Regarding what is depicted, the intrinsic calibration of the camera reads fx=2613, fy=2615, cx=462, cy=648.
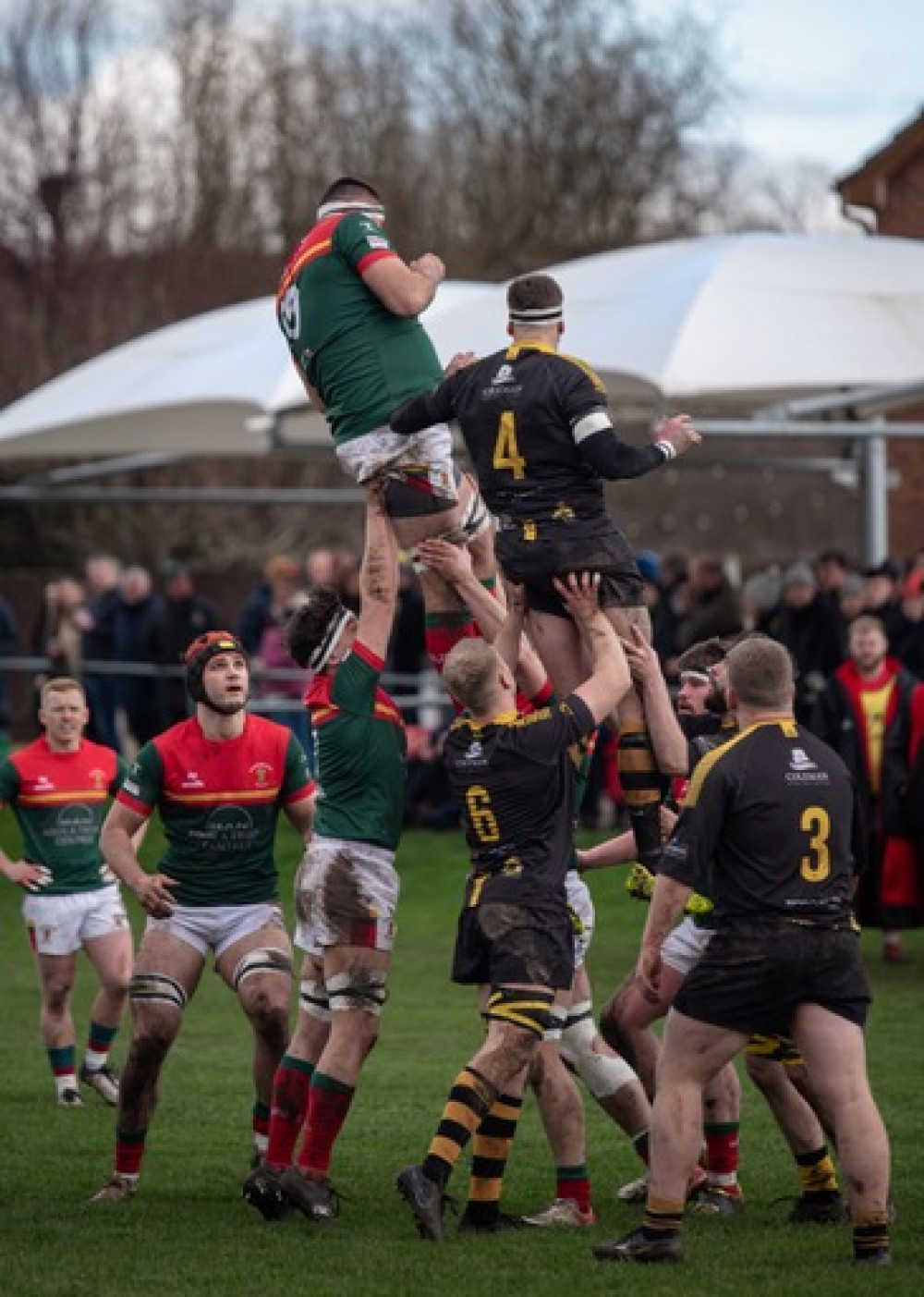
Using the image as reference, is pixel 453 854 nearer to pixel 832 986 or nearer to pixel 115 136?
pixel 832 986

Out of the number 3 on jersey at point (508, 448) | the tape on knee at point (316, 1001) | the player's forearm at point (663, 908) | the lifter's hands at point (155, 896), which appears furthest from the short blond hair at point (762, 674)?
the lifter's hands at point (155, 896)

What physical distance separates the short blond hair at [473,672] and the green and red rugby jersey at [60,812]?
445 centimetres

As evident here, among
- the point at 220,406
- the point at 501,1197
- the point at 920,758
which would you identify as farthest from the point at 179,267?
the point at 501,1197

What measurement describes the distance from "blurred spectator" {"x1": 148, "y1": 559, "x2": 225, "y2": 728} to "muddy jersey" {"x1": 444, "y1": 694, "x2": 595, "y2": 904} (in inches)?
569

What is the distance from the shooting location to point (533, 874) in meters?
9.07

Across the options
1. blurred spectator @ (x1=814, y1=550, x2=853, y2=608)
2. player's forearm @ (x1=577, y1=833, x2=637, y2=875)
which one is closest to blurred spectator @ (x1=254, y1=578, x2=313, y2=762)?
blurred spectator @ (x1=814, y1=550, x2=853, y2=608)

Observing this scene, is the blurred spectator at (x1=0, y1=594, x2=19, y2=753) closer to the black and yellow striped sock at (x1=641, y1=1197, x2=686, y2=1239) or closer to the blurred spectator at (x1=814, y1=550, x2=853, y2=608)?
the blurred spectator at (x1=814, y1=550, x2=853, y2=608)

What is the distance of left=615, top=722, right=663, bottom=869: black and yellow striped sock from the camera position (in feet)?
32.4

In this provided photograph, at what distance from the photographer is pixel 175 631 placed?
77.4ft

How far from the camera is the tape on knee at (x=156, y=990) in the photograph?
10062mm

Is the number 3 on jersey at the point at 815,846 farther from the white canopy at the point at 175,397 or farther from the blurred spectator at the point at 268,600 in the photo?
the blurred spectator at the point at 268,600

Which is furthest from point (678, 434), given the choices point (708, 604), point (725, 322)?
point (708, 604)

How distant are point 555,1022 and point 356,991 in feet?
2.47

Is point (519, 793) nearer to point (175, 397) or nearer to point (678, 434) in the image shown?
point (678, 434)
